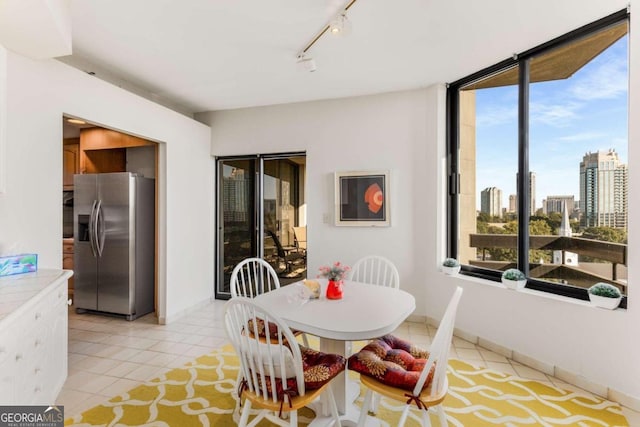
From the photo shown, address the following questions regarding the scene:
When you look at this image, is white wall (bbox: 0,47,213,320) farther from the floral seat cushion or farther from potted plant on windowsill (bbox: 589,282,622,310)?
potted plant on windowsill (bbox: 589,282,622,310)

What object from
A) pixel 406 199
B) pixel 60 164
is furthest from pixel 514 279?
pixel 60 164

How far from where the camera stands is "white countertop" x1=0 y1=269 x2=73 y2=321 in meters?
1.54

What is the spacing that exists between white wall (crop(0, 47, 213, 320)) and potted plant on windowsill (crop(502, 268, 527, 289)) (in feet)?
11.4

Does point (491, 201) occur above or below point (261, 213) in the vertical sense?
above

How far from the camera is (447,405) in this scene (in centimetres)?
221

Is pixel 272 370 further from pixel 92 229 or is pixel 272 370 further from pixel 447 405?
pixel 92 229

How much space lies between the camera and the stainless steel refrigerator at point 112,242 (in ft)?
12.7

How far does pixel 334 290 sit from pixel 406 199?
1939 millimetres

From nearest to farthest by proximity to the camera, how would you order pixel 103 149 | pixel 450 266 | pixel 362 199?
pixel 450 266
pixel 362 199
pixel 103 149

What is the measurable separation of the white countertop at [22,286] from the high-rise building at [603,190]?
362 cm

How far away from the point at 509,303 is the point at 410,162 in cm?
175

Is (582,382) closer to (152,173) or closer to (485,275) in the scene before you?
(485,275)

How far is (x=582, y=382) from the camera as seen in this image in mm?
2418

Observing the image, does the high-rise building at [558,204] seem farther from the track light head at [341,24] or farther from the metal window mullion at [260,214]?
the metal window mullion at [260,214]
